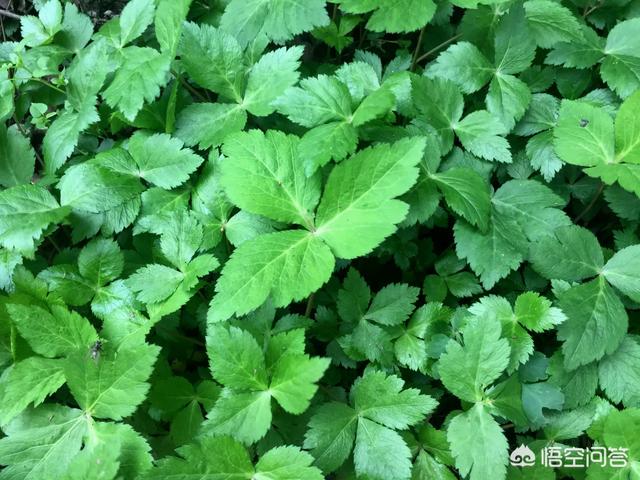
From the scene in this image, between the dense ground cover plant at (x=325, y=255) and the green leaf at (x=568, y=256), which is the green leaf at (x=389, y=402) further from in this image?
the green leaf at (x=568, y=256)

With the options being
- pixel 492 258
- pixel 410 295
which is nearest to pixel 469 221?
pixel 492 258

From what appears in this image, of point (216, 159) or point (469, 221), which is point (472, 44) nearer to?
point (469, 221)

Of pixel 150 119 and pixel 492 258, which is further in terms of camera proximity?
pixel 150 119

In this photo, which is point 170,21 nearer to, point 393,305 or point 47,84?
point 47,84

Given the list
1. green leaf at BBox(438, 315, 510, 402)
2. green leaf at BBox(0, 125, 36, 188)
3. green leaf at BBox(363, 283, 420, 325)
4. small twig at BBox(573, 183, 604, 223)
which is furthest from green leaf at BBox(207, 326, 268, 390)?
small twig at BBox(573, 183, 604, 223)

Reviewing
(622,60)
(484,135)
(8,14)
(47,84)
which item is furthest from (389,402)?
(8,14)

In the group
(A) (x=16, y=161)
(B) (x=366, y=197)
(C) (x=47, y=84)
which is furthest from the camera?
(C) (x=47, y=84)

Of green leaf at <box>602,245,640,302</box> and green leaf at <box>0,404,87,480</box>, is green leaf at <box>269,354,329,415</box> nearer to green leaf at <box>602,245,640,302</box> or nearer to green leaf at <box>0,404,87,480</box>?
green leaf at <box>0,404,87,480</box>
